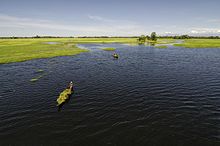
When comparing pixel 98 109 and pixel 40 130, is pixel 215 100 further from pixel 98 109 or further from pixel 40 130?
pixel 40 130

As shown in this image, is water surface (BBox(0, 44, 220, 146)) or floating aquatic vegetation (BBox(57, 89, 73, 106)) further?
floating aquatic vegetation (BBox(57, 89, 73, 106))

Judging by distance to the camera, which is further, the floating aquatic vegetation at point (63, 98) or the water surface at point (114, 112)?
the floating aquatic vegetation at point (63, 98)

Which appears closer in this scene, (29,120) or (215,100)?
(29,120)

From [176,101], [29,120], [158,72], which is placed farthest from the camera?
[158,72]

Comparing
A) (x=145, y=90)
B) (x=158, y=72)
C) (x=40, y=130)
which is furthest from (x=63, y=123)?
(x=158, y=72)

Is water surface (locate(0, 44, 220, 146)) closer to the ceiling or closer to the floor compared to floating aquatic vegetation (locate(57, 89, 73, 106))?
closer to the floor

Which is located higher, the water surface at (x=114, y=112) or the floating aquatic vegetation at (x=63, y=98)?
the floating aquatic vegetation at (x=63, y=98)

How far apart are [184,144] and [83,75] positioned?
27685 mm

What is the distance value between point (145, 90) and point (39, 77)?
22072 mm

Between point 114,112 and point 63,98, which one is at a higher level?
point 63,98

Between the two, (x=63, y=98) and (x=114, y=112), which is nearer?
(x=114, y=112)

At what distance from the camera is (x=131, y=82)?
33.5m

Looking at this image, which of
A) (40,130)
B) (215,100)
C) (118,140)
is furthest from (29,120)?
(215,100)

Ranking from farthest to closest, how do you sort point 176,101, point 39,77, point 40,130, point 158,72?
point 158,72 < point 39,77 < point 176,101 < point 40,130
